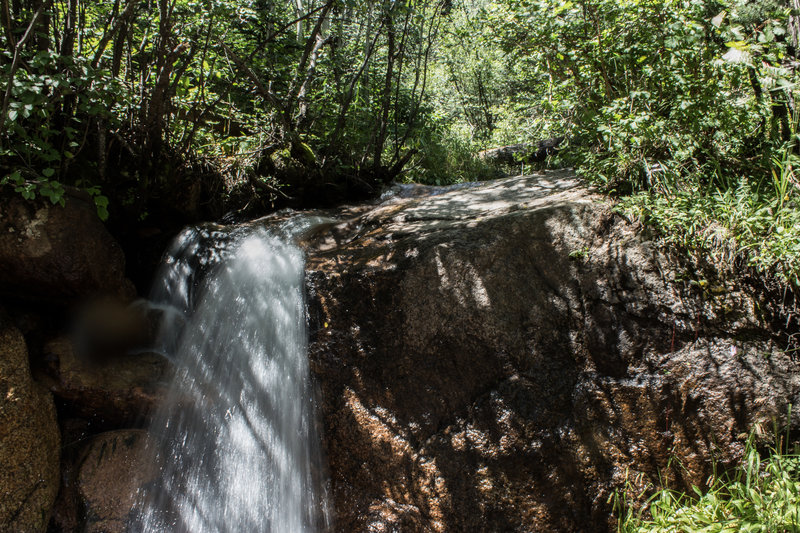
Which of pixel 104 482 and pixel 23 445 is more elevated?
pixel 23 445

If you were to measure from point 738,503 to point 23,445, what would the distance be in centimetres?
456

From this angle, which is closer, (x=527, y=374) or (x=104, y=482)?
(x=527, y=374)

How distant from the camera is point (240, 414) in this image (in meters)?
3.85

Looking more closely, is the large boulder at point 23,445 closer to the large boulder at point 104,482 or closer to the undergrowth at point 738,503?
the large boulder at point 104,482

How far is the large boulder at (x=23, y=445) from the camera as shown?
3266mm

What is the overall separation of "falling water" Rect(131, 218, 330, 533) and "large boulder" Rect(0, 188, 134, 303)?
0.73 m

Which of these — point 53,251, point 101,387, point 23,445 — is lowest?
point 23,445

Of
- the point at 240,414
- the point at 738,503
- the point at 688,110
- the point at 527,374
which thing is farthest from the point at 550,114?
the point at 240,414

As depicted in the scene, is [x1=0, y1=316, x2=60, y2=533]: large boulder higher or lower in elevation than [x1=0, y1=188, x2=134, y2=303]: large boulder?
lower

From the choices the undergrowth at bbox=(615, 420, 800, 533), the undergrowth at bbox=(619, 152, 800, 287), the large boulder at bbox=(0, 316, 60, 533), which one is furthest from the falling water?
the undergrowth at bbox=(619, 152, 800, 287)

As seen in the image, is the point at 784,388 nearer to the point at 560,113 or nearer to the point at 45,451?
the point at 560,113

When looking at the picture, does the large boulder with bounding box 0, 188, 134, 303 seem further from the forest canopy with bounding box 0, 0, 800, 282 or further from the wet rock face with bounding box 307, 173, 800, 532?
the wet rock face with bounding box 307, 173, 800, 532

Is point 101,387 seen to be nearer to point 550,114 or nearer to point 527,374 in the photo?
point 527,374

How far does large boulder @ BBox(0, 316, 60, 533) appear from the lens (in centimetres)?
327
